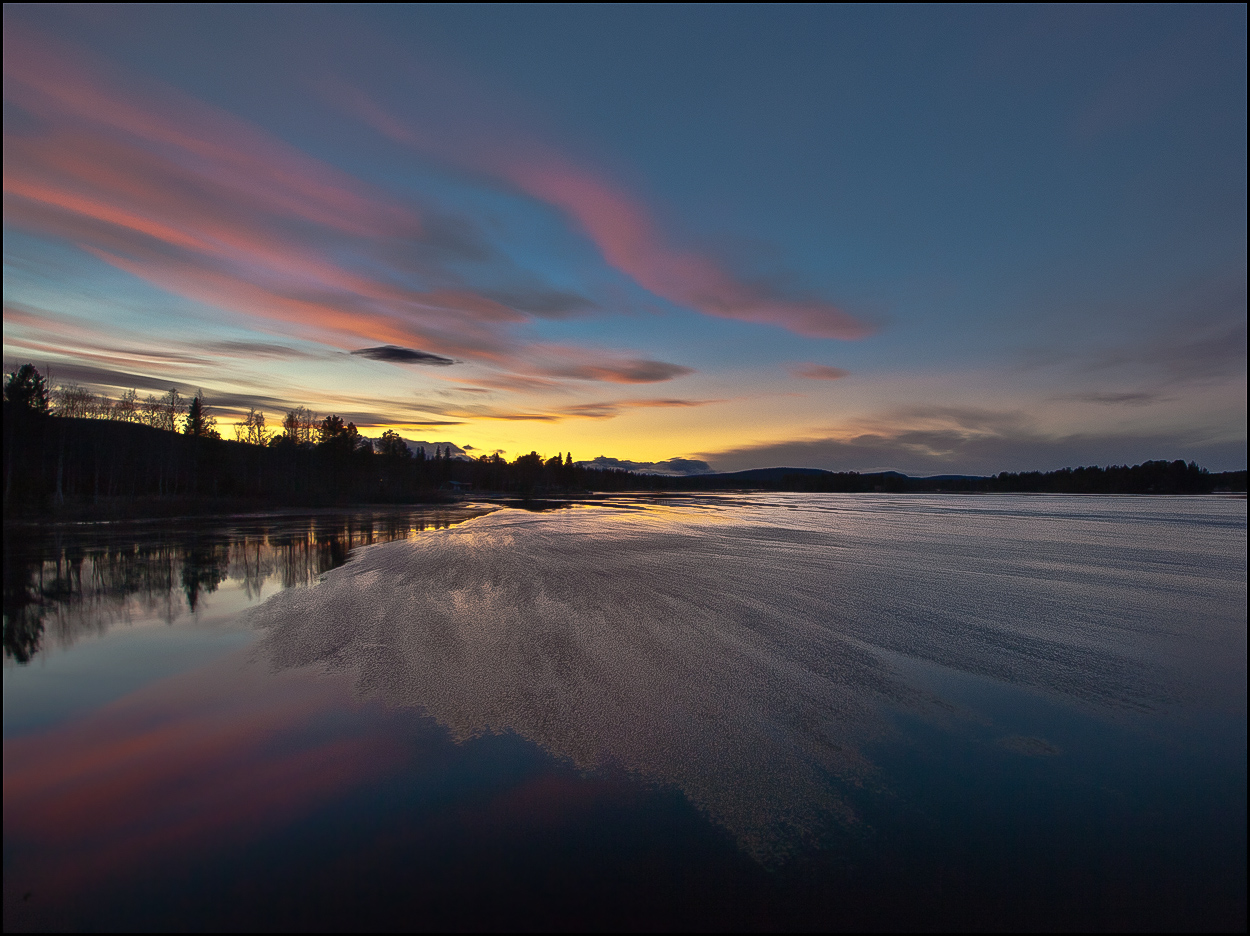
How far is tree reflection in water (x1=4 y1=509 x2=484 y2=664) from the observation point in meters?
11.9

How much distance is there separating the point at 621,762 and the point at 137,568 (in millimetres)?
20168

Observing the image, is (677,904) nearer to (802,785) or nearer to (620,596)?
(802,785)

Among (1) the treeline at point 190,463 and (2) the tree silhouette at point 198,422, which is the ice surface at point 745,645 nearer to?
(1) the treeline at point 190,463

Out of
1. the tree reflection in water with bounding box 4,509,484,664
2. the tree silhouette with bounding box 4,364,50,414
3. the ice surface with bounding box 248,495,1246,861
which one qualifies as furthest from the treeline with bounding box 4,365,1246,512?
the ice surface with bounding box 248,495,1246,861

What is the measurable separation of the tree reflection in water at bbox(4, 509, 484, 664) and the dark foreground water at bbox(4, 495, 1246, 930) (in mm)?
252

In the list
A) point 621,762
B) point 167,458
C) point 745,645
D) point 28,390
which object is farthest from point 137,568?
point 167,458

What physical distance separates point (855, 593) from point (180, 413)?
10151 cm

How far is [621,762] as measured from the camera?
6059 millimetres

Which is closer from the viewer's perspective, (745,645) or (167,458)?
(745,645)

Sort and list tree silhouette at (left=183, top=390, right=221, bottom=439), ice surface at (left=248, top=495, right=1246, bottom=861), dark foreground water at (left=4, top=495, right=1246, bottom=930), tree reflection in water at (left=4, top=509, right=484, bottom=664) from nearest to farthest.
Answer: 1. dark foreground water at (left=4, top=495, right=1246, bottom=930)
2. ice surface at (left=248, top=495, right=1246, bottom=861)
3. tree reflection in water at (left=4, top=509, right=484, bottom=664)
4. tree silhouette at (left=183, top=390, right=221, bottom=439)

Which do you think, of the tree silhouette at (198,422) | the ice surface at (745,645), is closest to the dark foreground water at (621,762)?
the ice surface at (745,645)

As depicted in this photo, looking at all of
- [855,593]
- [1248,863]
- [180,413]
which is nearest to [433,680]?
[1248,863]

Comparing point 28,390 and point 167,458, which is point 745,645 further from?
point 167,458

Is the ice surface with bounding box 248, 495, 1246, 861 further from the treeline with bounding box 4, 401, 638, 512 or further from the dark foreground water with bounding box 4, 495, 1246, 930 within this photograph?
the treeline with bounding box 4, 401, 638, 512
